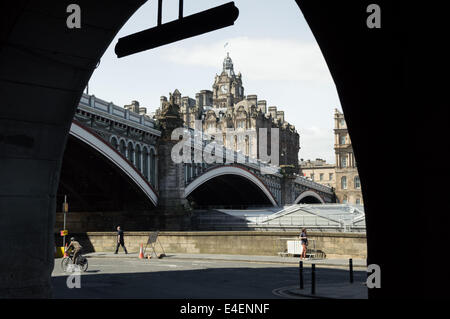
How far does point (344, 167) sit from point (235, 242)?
8868cm

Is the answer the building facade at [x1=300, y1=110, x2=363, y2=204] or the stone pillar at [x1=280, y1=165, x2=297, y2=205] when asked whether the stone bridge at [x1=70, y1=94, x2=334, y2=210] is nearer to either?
the stone pillar at [x1=280, y1=165, x2=297, y2=205]

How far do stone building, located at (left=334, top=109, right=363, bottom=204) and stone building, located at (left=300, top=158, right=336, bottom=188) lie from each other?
1120 inches

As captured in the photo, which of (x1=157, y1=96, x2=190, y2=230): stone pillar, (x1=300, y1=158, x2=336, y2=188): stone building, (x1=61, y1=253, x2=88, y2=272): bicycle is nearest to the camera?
(x1=61, y1=253, x2=88, y2=272): bicycle

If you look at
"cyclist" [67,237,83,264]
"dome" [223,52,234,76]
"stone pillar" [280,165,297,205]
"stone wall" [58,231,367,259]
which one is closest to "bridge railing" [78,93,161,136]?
"stone wall" [58,231,367,259]

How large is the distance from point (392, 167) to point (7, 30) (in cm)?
456

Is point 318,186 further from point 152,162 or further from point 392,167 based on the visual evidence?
point 392,167

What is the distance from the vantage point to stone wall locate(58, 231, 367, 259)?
87.5 ft

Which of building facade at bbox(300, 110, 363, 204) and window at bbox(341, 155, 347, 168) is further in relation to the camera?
window at bbox(341, 155, 347, 168)

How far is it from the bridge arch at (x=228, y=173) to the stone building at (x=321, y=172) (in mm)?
75174

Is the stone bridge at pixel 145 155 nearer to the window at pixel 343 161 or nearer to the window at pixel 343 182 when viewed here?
the window at pixel 343 182

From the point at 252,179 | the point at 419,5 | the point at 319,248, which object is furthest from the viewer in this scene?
the point at 252,179

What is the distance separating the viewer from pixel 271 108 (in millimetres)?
146125

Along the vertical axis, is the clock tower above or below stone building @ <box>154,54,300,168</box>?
above
